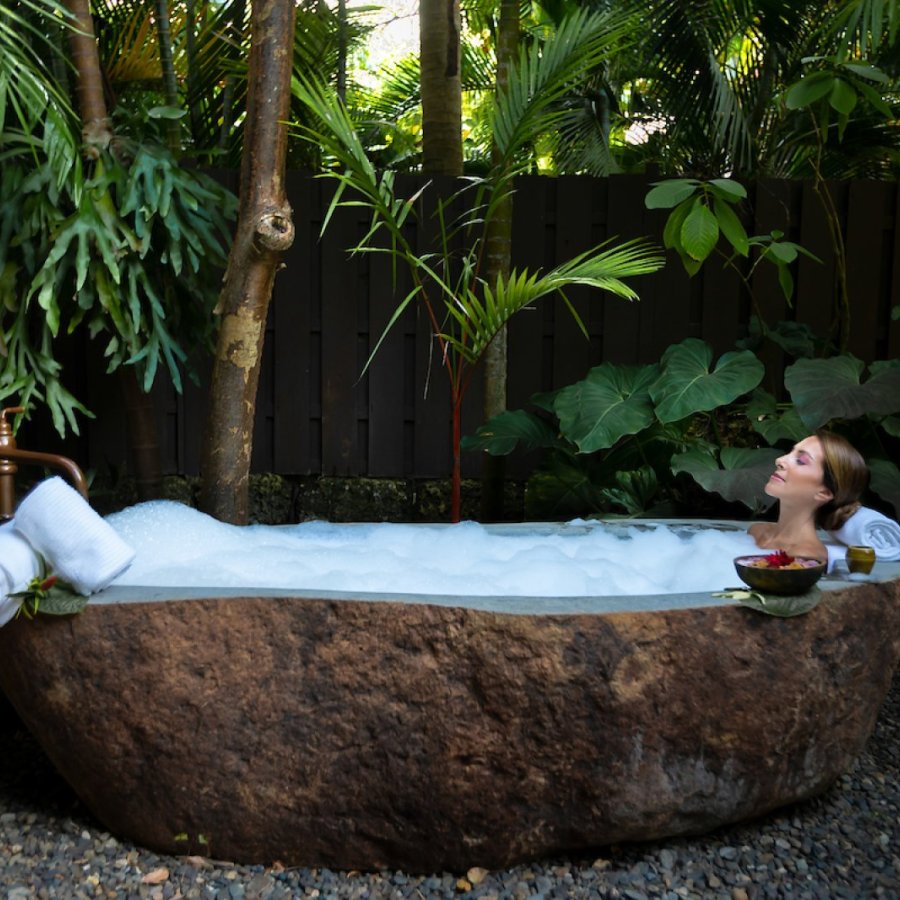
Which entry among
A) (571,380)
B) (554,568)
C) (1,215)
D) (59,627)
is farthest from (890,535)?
(1,215)

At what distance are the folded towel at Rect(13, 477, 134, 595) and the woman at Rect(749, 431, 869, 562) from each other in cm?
152

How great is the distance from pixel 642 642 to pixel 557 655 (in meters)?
0.17

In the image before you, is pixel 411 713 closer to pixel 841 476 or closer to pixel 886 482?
pixel 841 476

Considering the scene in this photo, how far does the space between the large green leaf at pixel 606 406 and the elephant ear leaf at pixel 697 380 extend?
8cm

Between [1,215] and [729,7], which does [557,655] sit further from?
[729,7]

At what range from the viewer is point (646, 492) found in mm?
3600

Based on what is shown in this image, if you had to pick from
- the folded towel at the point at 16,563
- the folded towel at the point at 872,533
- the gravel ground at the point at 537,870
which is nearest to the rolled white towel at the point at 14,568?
the folded towel at the point at 16,563

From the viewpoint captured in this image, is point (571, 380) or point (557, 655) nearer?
point (557, 655)

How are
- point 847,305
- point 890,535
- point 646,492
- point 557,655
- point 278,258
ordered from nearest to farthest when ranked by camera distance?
point 557,655, point 890,535, point 278,258, point 646,492, point 847,305

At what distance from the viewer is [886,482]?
3336 mm

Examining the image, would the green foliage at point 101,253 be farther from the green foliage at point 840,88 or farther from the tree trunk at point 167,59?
the green foliage at point 840,88

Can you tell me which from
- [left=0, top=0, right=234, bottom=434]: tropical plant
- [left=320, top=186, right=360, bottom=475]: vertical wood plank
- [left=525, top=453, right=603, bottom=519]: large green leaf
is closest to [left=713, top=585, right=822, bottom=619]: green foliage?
[left=525, top=453, right=603, bottom=519]: large green leaf

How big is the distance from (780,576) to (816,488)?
0.50 meters

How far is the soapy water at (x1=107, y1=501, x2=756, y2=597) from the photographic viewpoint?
2227 millimetres
